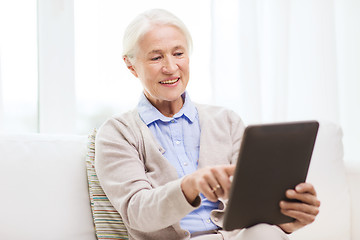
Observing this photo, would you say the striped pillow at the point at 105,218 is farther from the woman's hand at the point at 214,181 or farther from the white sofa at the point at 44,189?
the woman's hand at the point at 214,181

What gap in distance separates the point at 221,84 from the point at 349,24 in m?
0.77

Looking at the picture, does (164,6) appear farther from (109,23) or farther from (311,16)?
(311,16)

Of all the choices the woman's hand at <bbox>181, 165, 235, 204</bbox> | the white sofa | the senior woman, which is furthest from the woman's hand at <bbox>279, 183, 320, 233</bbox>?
the white sofa

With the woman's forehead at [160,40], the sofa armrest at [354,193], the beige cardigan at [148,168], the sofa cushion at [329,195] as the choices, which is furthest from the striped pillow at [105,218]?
the sofa armrest at [354,193]

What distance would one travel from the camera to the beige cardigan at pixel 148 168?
126 cm

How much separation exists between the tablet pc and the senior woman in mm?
63

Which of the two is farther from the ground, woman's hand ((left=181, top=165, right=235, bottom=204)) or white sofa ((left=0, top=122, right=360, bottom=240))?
woman's hand ((left=181, top=165, right=235, bottom=204))

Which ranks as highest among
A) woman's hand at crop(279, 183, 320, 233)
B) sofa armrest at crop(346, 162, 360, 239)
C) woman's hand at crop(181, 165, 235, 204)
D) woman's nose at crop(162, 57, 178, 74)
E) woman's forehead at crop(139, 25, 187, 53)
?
woman's forehead at crop(139, 25, 187, 53)

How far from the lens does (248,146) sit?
→ 1062 millimetres

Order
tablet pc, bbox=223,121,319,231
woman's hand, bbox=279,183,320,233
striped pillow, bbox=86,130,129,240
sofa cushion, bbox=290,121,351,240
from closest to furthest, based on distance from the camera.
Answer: tablet pc, bbox=223,121,319,231 → woman's hand, bbox=279,183,320,233 → striped pillow, bbox=86,130,129,240 → sofa cushion, bbox=290,121,351,240

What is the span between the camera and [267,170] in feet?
3.70

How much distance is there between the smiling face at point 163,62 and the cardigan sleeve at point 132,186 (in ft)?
0.57

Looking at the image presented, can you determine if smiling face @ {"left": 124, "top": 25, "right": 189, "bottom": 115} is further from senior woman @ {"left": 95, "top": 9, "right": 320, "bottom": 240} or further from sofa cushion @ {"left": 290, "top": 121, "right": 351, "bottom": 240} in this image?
sofa cushion @ {"left": 290, "top": 121, "right": 351, "bottom": 240}

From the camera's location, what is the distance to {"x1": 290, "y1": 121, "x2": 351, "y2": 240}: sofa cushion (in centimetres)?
188
